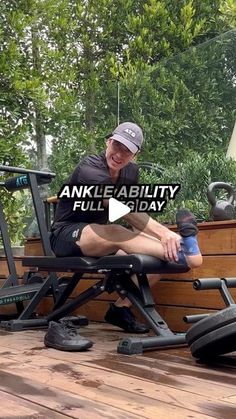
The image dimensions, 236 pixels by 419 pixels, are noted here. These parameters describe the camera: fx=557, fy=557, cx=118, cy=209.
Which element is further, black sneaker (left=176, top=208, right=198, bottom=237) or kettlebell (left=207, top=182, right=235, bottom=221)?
kettlebell (left=207, top=182, right=235, bottom=221)

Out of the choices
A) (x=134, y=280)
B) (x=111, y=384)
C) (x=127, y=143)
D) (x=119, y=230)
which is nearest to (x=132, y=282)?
(x=134, y=280)

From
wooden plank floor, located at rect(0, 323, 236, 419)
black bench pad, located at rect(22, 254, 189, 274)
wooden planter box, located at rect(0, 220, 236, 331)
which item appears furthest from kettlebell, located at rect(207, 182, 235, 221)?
wooden plank floor, located at rect(0, 323, 236, 419)

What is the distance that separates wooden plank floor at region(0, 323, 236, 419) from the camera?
4.20ft

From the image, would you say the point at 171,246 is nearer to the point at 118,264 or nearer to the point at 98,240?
the point at 118,264

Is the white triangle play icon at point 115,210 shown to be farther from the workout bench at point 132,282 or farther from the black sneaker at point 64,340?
the black sneaker at point 64,340

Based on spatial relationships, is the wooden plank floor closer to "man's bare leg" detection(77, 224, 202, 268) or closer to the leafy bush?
"man's bare leg" detection(77, 224, 202, 268)

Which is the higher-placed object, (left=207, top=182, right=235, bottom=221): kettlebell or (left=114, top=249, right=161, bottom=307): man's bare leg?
(left=207, top=182, right=235, bottom=221): kettlebell

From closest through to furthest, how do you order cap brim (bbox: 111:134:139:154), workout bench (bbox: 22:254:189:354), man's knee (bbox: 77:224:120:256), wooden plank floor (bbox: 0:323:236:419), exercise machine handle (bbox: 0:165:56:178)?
1. wooden plank floor (bbox: 0:323:236:419)
2. workout bench (bbox: 22:254:189:354)
3. man's knee (bbox: 77:224:120:256)
4. cap brim (bbox: 111:134:139:154)
5. exercise machine handle (bbox: 0:165:56:178)

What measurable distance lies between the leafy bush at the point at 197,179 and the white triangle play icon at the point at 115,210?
515mm

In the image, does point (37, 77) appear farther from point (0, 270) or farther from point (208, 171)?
point (208, 171)

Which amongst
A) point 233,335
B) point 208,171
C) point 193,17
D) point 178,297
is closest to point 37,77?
point 193,17

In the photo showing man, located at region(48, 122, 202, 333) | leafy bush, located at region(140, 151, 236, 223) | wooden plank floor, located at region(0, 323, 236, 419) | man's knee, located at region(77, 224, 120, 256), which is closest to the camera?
wooden plank floor, located at region(0, 323, 236, 419)

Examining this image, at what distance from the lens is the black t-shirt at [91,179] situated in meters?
2.54

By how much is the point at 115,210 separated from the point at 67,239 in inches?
10.8
